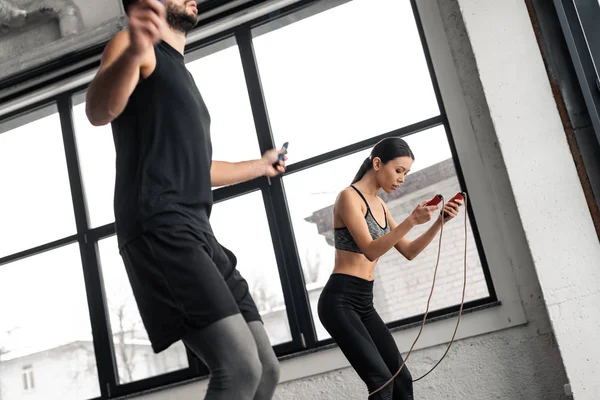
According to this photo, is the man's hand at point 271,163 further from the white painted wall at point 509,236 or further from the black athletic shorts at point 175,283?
the white painted wall at point 509,236

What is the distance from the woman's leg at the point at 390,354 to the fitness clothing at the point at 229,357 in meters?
1.25

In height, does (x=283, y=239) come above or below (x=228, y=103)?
below

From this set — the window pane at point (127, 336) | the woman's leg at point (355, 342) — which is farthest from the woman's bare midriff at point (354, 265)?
the window pane at point (127, 336)

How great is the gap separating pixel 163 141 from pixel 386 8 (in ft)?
8.67

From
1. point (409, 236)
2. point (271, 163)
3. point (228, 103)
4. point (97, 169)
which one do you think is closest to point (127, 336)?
point (97, 169)

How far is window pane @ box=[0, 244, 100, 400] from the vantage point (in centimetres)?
412

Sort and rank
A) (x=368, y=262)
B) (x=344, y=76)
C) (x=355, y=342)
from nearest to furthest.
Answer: (x=355, y=342), (x=368, y=262), (x=344, y=76)

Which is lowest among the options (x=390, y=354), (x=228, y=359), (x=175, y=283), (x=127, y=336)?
(x=390, y=354)

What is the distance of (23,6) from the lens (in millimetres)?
4500

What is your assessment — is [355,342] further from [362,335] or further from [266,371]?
[266,371]

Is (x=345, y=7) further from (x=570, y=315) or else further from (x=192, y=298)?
(x=192, y=298)

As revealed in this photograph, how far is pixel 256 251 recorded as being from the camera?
3.84 metres

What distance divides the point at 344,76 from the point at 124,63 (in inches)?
103

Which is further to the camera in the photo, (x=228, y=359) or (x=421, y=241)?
(x=421, y=241)
